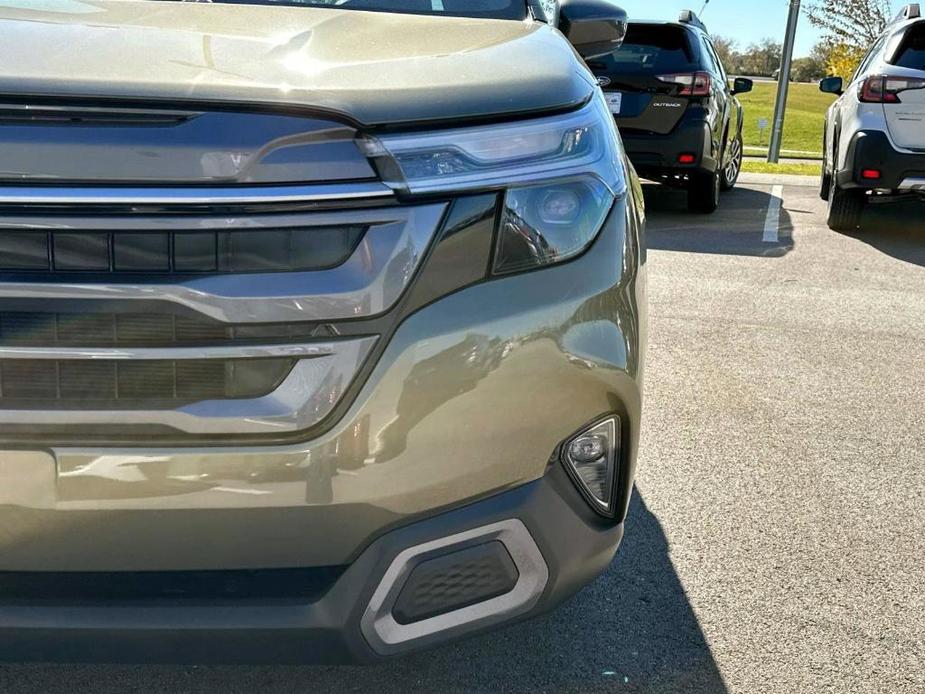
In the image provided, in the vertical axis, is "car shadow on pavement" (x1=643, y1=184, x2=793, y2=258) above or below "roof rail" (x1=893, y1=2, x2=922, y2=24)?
below

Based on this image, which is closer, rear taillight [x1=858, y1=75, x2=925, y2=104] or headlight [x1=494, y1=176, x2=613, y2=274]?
headlight [x1=494, y1=176, x2=613, y2=274]

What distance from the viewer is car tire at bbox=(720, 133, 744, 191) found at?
10.1 m

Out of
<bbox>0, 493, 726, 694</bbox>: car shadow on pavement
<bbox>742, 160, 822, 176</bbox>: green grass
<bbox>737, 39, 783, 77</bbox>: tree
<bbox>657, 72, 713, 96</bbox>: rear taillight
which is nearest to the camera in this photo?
<bbox>0, 493, 726, 694</bbox>: car shadow on pavement

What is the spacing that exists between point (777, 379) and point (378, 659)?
9.78ft

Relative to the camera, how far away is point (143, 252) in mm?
1532

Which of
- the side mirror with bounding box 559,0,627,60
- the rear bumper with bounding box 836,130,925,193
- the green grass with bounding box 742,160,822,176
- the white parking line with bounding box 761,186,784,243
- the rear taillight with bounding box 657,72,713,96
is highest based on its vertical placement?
the side mirror with bounding box 559,0,627,60

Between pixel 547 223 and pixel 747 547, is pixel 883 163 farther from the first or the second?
pixel 547 223

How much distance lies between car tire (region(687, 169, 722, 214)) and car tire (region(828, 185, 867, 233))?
0.99 m

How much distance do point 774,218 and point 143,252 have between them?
7.93 m

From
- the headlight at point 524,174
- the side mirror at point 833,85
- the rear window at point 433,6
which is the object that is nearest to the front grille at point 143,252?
the headlight at point 524,174

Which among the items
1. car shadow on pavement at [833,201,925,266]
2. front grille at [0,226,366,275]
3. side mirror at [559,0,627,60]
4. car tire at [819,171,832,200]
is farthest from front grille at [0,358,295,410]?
car tire at [819,171,832,200]

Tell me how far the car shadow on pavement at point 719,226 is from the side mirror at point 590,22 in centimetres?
370

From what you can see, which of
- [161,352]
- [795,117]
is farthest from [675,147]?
[795,117]

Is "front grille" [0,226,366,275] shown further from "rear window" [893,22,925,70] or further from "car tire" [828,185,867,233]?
"car tire" [828,185,867,233]
